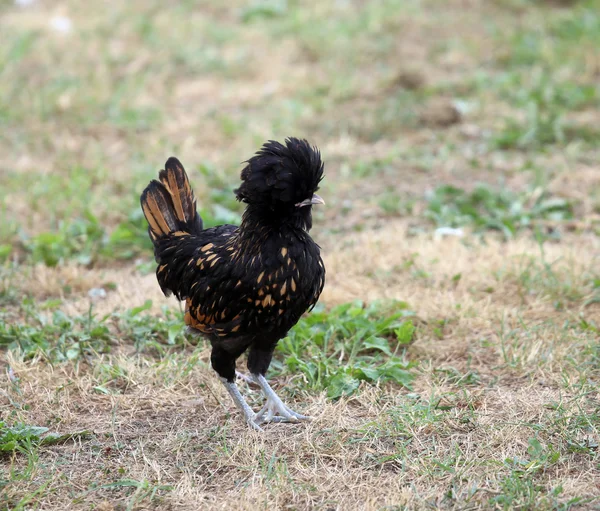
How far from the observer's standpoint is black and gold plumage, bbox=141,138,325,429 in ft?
11.8

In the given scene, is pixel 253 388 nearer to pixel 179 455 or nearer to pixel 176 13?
pixel 179 455

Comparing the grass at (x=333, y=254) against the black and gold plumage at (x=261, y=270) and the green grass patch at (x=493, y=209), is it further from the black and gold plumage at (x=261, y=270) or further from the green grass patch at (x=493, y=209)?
the black and gold plumage at (x=261, y=270)

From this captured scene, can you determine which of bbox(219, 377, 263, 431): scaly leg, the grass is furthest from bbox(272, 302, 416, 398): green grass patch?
bbox(219, 377, 263, 431): scaly leg

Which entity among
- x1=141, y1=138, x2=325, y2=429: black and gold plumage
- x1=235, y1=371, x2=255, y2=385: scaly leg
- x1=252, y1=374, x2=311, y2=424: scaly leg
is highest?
x1=141, y1=138, x2=325, y2=429: black and gold plumage

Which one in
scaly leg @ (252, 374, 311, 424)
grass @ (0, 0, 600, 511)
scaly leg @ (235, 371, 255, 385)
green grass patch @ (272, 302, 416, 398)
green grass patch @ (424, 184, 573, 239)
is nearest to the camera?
grass @ (0, 0, 600, 511)

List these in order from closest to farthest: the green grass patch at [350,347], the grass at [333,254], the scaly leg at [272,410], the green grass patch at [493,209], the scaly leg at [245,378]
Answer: the grass at [333,254]
the scaly leg at [272,410]
the green grass patch at [350,347]
the scaly leg at [245,378]
the green grass patch at [493,209]

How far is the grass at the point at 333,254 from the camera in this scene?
349 centimetres

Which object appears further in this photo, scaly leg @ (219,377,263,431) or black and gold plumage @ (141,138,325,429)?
scaly leg @ (219,377,263,431)

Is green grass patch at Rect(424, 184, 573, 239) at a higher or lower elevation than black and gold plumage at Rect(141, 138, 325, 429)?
lower

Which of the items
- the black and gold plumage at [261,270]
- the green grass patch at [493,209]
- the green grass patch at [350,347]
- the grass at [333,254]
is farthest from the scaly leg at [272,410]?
the green grass patch at [493,209]

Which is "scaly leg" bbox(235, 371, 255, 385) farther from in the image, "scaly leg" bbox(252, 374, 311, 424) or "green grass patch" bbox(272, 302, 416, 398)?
"scaly leg" bbox(252, 374, 311, 424)

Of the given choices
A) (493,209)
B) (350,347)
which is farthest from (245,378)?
(493,209)

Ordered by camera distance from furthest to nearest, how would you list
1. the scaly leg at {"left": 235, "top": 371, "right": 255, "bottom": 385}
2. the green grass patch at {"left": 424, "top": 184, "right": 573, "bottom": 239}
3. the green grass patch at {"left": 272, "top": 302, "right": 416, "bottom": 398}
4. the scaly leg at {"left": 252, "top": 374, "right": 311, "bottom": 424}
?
the green grass patch at {"left": 424, "top": 184, "right": 573, "bottom": 239}
the scaly leg at {"left": 235, "top": 371, "right": 255, "bottom": 385}
the green grass patch at {"left": 272, "top": 302, "right": 416, "bottom": 398}
the scaly leg at {"left": 252, "top": 374, "right": 311, "bottom": 424}

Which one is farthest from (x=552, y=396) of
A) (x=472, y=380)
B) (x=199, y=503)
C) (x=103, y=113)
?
(x=103, y=113)
